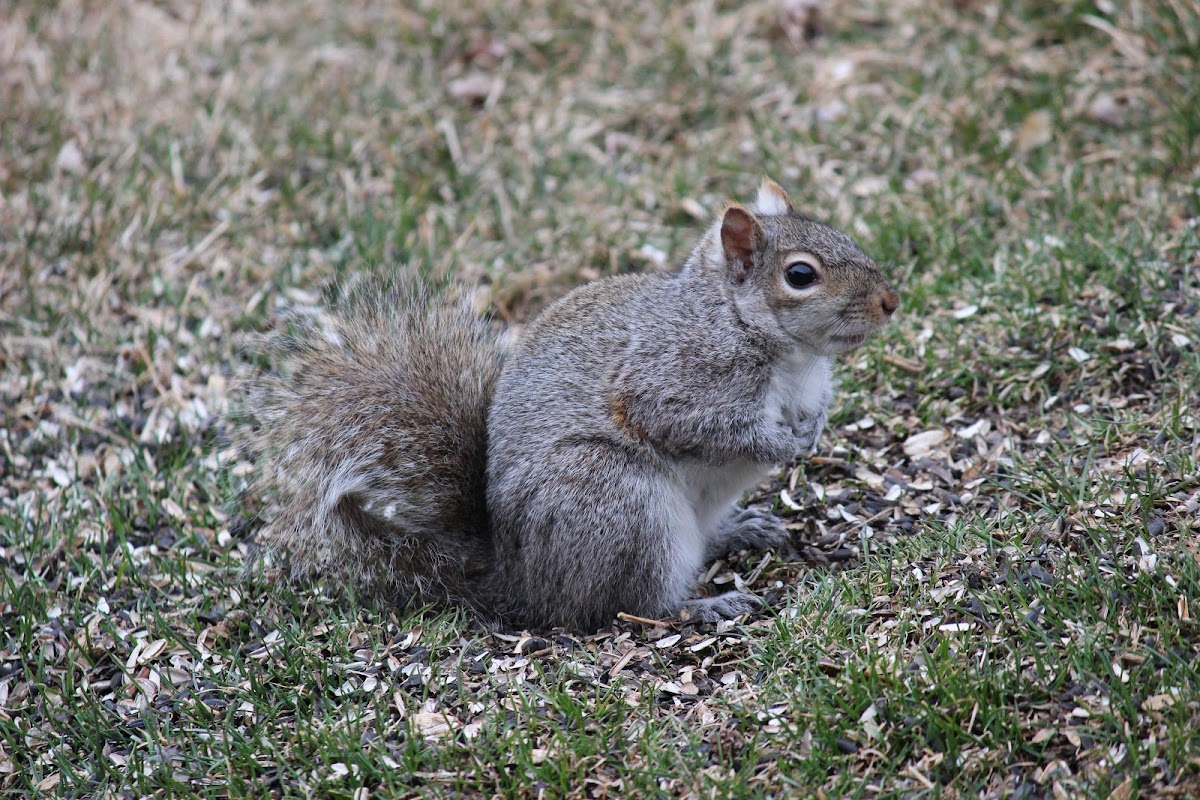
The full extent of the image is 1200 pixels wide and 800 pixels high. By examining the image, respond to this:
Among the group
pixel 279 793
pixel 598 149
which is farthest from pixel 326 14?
pixel 279 793

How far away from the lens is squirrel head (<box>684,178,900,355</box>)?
3.17m

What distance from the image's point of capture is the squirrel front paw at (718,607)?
10.4 ft

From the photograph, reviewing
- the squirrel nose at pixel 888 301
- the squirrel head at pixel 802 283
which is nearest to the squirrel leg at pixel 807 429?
the squirrel head at pixel 802 283

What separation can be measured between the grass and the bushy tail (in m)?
0.15

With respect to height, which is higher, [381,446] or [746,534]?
[381,446]

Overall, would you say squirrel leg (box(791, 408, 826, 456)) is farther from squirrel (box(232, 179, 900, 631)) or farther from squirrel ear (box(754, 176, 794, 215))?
squirrel ear (box(754, 176, 794, 215))

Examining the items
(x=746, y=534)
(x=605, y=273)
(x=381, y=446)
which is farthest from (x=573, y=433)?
(x=605, y=273)

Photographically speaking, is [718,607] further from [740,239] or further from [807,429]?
[740,239]

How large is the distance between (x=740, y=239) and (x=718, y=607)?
978mm

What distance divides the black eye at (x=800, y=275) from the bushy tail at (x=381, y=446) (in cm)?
89

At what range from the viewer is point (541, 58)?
19.1ft

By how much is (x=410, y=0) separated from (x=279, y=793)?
4.42 meters

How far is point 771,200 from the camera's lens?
350 centimetres

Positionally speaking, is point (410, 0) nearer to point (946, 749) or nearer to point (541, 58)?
point (541, 58)
